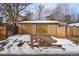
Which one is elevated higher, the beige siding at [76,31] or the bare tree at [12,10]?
the bare tree at [12,10]

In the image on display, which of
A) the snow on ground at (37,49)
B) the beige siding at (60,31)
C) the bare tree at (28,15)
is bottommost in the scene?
the snow on ground at (37,49)

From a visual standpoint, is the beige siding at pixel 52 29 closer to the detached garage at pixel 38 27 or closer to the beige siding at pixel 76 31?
the detached garage at pixel 38 27

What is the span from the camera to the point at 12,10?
91.6 inches

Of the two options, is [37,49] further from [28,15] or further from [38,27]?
[28,15]

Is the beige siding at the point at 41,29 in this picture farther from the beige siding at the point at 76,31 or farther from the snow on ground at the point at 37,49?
the beige siding at the point at 76,31

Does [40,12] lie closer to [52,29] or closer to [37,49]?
[52,29]

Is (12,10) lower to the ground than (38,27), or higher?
higher

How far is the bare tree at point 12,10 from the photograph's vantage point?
232 cm

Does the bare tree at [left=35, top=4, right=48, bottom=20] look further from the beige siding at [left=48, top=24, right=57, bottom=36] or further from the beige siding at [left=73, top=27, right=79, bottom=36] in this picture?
the beige siding at [left=73, top=27, right=79, bottom=36]

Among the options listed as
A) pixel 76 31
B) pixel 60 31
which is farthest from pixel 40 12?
pixel 76 31

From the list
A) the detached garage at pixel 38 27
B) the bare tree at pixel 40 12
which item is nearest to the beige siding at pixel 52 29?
the detached garage at pixel 38 27

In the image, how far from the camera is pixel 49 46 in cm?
233

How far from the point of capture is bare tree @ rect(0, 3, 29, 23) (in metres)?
2.32

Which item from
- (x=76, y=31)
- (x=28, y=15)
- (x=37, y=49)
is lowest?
(x=37, y=49)
